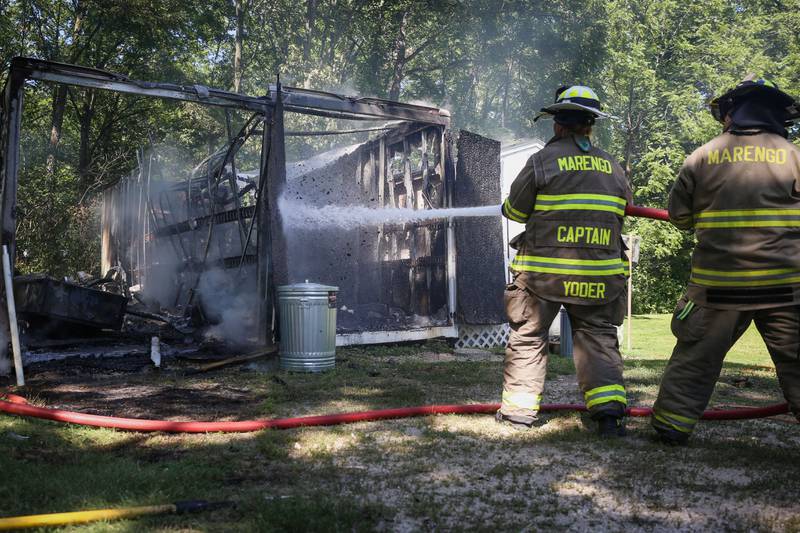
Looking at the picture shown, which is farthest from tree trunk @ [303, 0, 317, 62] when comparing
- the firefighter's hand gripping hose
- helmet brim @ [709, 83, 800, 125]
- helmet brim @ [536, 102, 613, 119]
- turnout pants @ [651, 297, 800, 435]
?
the firefighter's hand gripping hose

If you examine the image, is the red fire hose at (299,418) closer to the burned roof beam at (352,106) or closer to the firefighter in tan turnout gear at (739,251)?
the firefighter in tan turnout gear at (739,251)

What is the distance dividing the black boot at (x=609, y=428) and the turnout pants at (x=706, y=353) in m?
0.24

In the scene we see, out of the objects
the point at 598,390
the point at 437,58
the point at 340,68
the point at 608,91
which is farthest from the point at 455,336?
the point at 608,91

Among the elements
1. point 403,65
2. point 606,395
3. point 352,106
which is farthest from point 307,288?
point 403,65

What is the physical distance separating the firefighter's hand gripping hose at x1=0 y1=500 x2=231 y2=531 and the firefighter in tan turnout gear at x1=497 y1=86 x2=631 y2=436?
83.4 inches

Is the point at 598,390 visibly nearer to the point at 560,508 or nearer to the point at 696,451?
the point at 696,451

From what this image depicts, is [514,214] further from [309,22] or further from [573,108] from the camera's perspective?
[309,22]

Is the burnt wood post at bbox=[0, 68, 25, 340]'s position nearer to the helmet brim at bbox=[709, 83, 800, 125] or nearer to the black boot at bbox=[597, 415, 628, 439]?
the black boot at bbox=[597, 415, 628, 439]

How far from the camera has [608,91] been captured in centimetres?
2789

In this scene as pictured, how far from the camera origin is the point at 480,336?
10.1 meters

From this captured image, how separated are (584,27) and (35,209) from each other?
18180 mm

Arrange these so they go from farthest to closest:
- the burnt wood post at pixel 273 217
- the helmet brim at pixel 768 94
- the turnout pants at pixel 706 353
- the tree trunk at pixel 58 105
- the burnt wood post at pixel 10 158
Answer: the tree trunk at pixel 58 105 < the burnt wood post at pixel 273 217 < the burnt wood post at pixel 10 158 < the helmet brim at pixel 768 94 < the turnout pants at pixel 706 353

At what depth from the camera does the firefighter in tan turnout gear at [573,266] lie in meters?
4.10

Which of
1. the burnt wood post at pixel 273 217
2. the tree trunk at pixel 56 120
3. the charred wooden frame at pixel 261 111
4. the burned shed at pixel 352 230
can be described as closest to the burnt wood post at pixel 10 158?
the charred wooden frame at pixel 261 111
